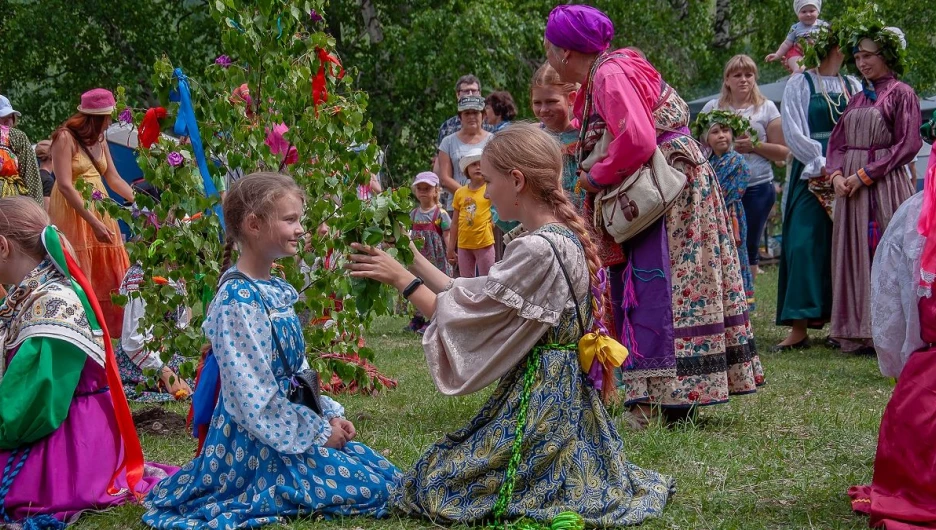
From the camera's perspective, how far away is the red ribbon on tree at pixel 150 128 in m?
4.68

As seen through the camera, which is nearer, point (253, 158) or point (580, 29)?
point (253, 158)

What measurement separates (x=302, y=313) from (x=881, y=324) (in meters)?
2.77

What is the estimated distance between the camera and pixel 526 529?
11.0 ft

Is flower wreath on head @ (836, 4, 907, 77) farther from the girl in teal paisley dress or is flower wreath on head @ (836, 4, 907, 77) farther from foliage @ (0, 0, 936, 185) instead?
foliage @ (0, 0, 936, 185)

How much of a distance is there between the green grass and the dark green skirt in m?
0.77

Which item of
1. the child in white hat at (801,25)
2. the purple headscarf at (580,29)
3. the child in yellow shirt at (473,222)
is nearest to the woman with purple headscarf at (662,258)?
the purple headscarf at (580,29)

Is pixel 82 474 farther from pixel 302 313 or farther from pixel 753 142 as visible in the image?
pixel 753 142

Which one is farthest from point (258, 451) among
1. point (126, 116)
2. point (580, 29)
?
point (580, 29)

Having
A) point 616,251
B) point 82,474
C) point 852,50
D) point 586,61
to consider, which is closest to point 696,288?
point 616,251

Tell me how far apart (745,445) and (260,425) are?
2.27 metres

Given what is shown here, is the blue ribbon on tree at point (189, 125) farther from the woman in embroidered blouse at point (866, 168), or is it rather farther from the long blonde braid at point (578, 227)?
the woman in embroidered blouse at point (866, 168)

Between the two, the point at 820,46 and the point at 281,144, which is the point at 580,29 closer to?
the point at 281,144

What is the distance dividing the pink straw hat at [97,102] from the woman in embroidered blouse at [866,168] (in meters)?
4.87

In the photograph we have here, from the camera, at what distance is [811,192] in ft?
26.0
